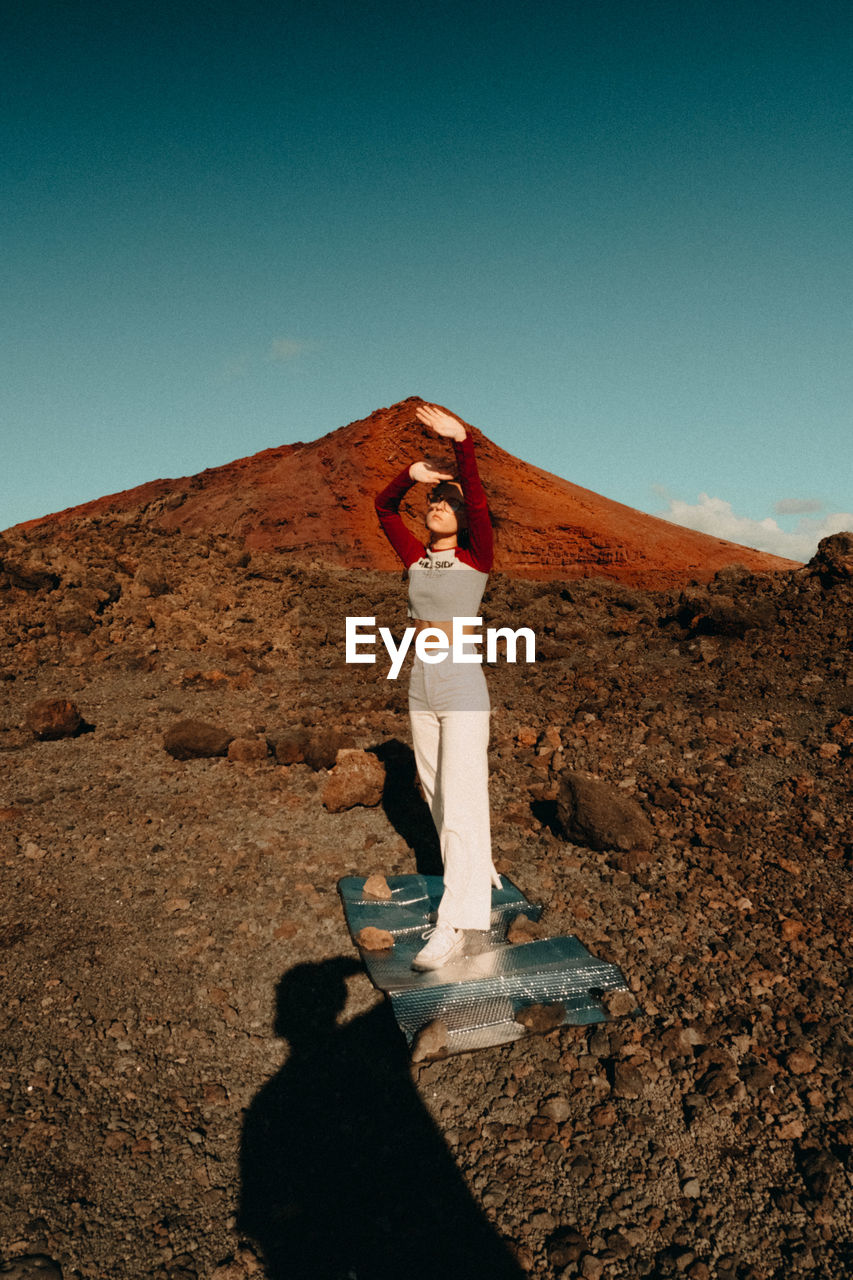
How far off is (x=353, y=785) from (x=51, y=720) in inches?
128

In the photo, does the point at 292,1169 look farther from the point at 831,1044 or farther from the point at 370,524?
the point at 370,524

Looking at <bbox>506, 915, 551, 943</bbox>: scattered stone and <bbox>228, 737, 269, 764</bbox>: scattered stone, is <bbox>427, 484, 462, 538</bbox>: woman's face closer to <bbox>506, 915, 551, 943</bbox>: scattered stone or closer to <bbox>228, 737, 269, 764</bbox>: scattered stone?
<bbox>506, 915, 551, 943</bbox>: scattered stone

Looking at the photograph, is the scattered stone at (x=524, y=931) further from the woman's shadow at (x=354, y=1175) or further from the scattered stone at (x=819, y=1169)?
the scattered stone at (x=819, y=1169)

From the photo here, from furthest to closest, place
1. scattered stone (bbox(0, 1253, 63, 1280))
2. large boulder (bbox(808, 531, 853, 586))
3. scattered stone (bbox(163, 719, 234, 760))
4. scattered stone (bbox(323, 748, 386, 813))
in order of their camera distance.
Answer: large boulder (bbox(808, 531, 853, 586)) → scattered stone (bbox(163, 719, 234, 760)) → scattered stone (bbox(323, 748, 386, 813)) → scattered stone (bbox(0, 1253, 63, 1280))

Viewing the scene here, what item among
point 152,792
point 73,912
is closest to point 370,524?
point 152,792

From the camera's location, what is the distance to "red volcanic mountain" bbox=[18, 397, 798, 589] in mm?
19469

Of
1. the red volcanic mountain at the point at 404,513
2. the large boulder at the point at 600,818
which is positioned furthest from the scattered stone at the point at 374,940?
the red volcanic mountain at the point at 404,513

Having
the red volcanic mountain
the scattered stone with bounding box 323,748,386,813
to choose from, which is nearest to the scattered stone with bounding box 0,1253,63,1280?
the scattered stone with bounding box 323,748,386,813

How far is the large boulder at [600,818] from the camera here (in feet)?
13.8

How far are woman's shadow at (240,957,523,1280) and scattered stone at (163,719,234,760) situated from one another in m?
3.21

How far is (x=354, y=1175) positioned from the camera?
2.25 metres

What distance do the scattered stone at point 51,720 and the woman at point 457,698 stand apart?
4513 millimetres

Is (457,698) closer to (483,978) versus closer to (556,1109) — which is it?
(483,978)

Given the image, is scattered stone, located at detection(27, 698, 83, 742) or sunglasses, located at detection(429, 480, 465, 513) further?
scattered stone, located at detection(27, 698, 83, 742)
